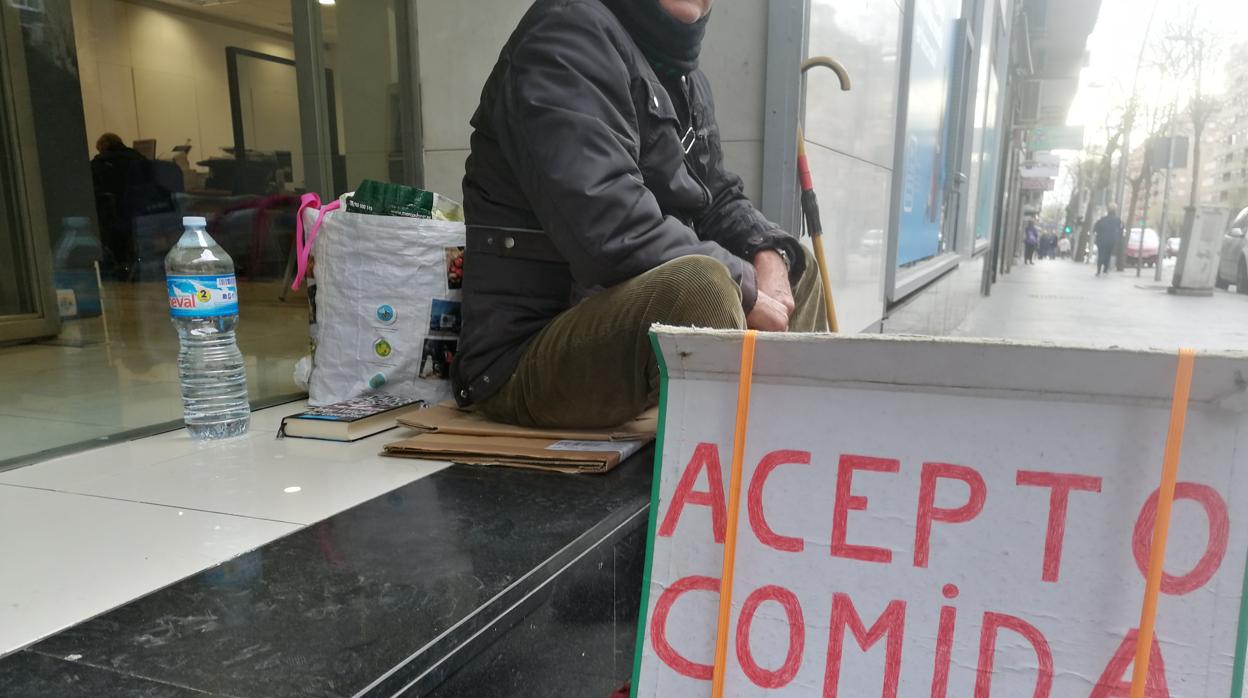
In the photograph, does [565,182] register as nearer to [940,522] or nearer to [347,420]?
[347,420]

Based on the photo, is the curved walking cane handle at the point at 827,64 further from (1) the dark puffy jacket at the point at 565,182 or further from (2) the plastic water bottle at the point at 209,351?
(2) the plastic water bottle at the point at 209,351

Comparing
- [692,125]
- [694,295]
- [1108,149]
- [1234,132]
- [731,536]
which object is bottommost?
[731,536]

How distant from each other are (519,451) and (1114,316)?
9553 millimetres

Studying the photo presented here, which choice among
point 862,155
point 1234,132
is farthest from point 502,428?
point 1234,132

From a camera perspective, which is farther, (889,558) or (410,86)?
(410,86)

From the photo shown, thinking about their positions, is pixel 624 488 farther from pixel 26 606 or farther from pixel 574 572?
pixel 26 606

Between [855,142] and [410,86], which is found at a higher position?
[410,86]

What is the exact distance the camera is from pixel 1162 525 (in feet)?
2.13

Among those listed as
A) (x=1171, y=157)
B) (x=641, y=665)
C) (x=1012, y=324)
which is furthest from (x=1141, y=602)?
(x=1171, y=157)

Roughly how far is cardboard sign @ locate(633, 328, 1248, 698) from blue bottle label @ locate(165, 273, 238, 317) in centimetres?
165

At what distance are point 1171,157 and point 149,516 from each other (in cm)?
1719

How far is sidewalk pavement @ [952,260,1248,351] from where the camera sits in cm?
736

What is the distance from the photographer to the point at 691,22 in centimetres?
199

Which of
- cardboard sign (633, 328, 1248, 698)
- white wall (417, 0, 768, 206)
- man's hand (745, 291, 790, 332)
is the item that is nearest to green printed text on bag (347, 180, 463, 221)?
white wall (417, 0, 768, 206)
